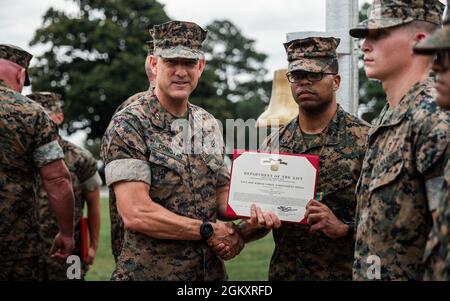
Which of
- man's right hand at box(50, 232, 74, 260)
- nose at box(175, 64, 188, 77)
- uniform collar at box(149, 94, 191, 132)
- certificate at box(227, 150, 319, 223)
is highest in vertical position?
nose at box(175, 64, 188, 77)

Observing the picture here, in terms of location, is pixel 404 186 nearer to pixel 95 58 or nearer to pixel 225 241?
pixel 225 241

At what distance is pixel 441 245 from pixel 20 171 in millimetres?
3255

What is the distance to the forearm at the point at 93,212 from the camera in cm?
772

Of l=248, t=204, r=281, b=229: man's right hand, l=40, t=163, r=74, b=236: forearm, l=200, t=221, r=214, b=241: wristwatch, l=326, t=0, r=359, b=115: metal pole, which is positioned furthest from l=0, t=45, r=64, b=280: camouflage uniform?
l=326, t=0, r=359, b=115: metal pole

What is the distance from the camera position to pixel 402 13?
3.64 metres

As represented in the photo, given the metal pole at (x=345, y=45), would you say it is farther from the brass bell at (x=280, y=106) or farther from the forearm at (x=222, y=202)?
the forearm at (x=222, y=202)

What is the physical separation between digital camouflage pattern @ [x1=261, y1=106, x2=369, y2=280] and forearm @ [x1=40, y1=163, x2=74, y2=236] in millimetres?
1634

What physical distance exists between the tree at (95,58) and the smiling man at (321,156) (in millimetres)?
37043

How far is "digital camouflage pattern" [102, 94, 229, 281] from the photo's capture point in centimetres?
432

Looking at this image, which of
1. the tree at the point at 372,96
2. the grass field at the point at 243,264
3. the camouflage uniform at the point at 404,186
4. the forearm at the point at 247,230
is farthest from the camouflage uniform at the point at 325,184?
the tree at the point at 372,96

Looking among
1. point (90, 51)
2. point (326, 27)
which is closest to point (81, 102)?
point (90, 51)

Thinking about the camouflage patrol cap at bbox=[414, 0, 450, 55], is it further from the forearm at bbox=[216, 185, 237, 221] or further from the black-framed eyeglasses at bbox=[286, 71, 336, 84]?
the forearm at bbox=[216, 185, 237, 221]

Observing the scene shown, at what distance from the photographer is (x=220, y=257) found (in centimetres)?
454

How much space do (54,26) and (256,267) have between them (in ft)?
112
